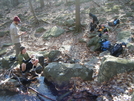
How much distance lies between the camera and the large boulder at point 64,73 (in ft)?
17.6

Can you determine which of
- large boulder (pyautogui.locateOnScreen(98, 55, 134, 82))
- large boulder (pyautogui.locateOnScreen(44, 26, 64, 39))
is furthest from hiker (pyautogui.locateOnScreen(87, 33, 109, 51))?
large boulder (pyautogui.locateOnScreen(44, 26, 64, 39))

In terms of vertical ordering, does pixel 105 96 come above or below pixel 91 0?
below

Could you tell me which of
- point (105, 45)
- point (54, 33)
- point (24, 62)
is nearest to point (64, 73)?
point (24, 62)

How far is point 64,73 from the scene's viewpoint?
18.0ft

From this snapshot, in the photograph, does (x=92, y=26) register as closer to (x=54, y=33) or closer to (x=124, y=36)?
(x=124, y=36)

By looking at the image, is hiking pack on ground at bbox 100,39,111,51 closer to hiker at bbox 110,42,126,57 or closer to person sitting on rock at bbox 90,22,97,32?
hiker at bbox 110,42,126,57

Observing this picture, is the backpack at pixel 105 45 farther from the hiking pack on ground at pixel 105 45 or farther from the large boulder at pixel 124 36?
the large boulder at pixel 124 36

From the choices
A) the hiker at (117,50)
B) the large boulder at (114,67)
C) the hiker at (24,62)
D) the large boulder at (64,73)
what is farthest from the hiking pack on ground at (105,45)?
the hiker at (24,62)

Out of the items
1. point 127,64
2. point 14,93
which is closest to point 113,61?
point 127,64

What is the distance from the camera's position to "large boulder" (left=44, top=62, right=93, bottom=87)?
538 centimetres

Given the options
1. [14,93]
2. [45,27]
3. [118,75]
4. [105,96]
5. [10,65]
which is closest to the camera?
[105,96]

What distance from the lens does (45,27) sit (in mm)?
12906

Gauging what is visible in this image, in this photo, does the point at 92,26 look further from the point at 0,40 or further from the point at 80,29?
the point at 0,40

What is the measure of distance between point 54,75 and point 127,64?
2.91 meters
